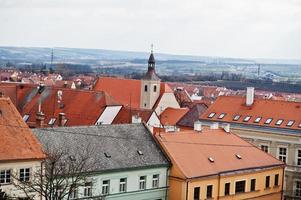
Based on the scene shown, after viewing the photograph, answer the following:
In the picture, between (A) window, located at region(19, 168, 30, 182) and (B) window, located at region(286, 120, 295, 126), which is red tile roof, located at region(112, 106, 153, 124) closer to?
(B) window, located at region(286, 120, 295, 126)

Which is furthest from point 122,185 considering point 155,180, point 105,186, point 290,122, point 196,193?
point 290,122

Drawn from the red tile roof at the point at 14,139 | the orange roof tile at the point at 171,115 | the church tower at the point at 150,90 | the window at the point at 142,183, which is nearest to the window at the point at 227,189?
the window at the point at 142,183

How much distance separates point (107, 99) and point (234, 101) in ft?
61.3

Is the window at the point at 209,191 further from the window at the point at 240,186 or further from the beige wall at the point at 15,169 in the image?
the beige wall at the point at 15,169

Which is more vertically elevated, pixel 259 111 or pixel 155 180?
pixel 259 111

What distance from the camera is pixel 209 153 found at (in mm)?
50406

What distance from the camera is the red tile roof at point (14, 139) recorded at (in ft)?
129

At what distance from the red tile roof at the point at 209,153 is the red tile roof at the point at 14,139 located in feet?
36.8

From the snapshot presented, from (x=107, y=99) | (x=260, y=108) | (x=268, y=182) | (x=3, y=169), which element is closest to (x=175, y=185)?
(x=268, y=182)

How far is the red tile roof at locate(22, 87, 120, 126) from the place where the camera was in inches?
3083

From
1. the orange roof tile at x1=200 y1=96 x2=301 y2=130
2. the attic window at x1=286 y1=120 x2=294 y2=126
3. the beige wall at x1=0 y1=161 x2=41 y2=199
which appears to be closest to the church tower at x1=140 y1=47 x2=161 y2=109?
the orange roof tile at x1=200 y1=96 x2=301 y2=130

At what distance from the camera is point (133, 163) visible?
45219mm

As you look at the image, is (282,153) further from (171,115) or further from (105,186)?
(171,115)

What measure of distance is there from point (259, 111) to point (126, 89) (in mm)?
47032
